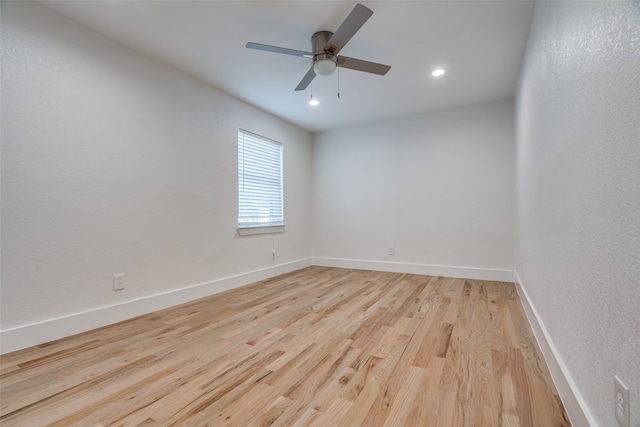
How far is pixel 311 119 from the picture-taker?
4.51m

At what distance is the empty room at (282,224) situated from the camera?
114cm

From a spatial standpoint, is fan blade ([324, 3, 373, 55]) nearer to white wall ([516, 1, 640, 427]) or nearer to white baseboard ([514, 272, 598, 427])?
white wall ([516, 1, 640, 427])

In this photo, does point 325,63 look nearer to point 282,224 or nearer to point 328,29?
point 328,29

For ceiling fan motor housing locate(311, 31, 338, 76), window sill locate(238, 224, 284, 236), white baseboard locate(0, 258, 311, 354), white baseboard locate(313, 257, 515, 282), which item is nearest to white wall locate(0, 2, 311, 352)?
white baseboard locate(0, 258, 311, 354)

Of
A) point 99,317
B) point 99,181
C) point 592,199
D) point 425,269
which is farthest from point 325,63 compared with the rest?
point 425,269

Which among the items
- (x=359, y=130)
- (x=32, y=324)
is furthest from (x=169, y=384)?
(x=359, y=130)

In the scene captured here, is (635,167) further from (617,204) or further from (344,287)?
(344,287)

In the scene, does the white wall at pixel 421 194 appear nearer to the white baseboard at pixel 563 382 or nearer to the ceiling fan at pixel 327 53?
the white baseboard at pixel 563 382

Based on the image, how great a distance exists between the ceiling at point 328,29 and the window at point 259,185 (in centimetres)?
67

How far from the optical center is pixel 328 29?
2.29 meters

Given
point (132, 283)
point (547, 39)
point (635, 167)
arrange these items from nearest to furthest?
point (635, 167) < point (547, 39) < point (132, 283)

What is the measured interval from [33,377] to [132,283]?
98 centimetres

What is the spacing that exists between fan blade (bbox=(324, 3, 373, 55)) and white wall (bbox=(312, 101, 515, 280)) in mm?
2579

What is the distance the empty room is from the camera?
114cm
